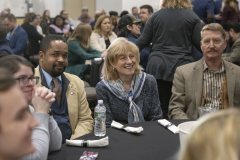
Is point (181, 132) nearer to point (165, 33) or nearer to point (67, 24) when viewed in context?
point (165, 33)

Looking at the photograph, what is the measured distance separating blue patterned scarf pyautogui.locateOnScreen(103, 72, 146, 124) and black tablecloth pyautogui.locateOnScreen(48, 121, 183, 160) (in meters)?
0.47

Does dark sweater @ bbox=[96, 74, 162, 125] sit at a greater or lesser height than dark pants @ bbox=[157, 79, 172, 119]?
greater

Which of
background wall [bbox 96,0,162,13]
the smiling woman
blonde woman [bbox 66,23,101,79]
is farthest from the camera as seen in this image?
background wall [bbox 96,0,162,13]

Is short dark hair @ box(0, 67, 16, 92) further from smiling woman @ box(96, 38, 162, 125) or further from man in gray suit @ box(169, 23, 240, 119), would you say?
man in gray suit @ box(169, 23, 240, 119)

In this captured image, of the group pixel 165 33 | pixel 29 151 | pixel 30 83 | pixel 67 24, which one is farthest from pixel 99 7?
pixel 29 151

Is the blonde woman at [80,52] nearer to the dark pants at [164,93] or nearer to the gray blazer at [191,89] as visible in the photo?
the dark pants at [164,93]

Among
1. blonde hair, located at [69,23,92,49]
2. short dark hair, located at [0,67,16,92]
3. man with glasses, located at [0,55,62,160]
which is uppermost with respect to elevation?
short dark hair, located at [0,67,16,92]

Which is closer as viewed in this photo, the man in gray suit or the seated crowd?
the seated crowd

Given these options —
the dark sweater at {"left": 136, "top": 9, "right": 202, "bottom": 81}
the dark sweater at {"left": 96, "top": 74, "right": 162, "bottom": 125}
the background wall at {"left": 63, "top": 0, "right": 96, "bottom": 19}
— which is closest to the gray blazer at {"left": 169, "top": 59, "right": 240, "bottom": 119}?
the dark sweater at {"left": 96, "top": 74, "right": 162, "bottom": 125}

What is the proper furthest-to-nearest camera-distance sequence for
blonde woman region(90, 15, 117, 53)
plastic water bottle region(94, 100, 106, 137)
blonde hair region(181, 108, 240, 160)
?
blonde woman region(90, 15, 117, 53), plastic water bottle region(94, 100, 106, 137), blonde hair region(181, 108, 240, 160)

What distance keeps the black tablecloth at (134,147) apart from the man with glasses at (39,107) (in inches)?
4.0

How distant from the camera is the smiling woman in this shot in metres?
2.98

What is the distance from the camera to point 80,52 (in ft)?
18.6

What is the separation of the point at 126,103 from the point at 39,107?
1.05 m
